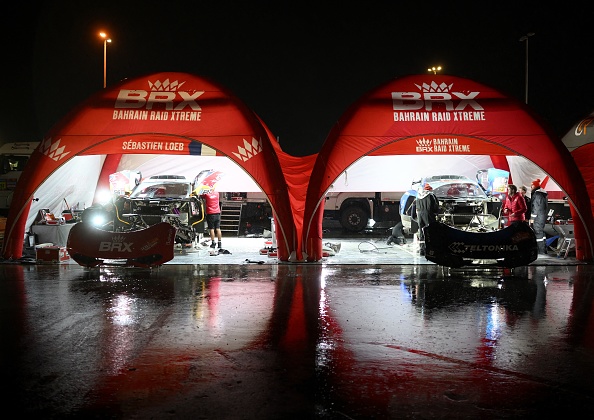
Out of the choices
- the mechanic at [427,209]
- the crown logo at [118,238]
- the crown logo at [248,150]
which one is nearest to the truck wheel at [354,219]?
the mechanic at [427,209]

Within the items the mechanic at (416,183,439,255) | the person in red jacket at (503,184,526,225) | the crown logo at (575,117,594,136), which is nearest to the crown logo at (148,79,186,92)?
the mechanic at (416,183,439,255)

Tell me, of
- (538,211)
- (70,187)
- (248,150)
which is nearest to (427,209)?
(538,211)

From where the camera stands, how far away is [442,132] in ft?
43.7

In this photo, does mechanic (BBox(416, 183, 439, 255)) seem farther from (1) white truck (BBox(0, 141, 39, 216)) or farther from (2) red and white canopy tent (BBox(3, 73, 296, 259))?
(1) white truck (BBox(0, 141, 39, 216))

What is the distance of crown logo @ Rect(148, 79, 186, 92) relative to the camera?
1362 centimetres

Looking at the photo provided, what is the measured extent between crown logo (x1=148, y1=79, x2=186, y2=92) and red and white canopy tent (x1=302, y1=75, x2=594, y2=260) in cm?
388

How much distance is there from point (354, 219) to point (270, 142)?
8.58 m

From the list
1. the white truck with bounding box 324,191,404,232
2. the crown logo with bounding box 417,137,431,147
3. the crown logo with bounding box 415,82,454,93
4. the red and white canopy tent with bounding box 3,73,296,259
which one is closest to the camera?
the red and white canopy tent with bounding box 3,73,296,259

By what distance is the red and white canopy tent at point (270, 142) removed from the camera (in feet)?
43.0

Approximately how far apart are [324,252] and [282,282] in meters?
4.08

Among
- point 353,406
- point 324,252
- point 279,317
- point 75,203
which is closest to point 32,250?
point 75,203

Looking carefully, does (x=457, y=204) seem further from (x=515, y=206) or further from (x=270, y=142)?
(x=270, y=142)

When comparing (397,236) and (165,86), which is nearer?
(165,86)

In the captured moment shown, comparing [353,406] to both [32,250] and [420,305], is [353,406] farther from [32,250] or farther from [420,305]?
[32,250]
